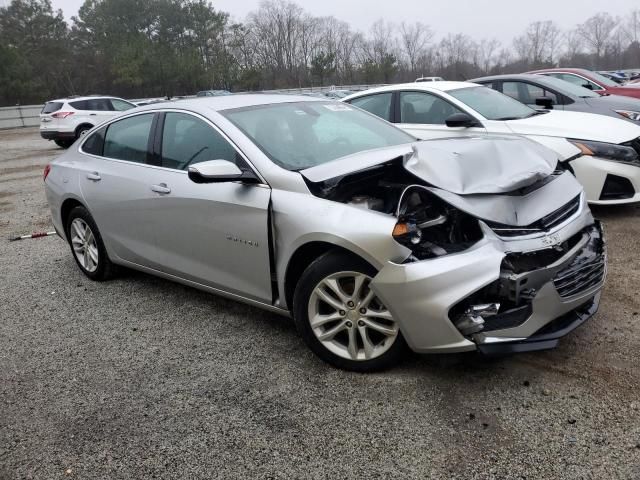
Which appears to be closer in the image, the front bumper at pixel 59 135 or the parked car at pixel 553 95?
the parked car at pixel 553 95

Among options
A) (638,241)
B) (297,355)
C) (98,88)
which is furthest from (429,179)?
(98,88)

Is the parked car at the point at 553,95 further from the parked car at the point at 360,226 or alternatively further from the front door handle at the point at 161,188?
the front door handle at the point at 161,188

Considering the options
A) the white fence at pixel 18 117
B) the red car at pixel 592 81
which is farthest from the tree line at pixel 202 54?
the red car at pixel 592 81

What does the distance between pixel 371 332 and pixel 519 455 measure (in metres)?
1.00

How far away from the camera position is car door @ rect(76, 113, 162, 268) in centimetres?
434

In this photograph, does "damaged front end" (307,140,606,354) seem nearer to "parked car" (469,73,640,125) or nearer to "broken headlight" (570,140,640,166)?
"broken headlight" (570,140,640,166)

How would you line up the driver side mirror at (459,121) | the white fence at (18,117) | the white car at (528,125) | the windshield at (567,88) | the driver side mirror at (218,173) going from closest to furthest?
1. the driver side mirror at (218,173)
2. the white car at (528,125)
3. the driver side mirror at (459,121)
4. the windshield at (567,88)
5. the white fence at (18,117)

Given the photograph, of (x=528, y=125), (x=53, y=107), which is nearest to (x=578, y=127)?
(x=528, y=125)

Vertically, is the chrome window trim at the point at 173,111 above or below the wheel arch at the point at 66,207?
above

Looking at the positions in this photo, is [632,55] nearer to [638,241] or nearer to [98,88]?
[98,88]

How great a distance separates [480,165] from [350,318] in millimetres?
1137

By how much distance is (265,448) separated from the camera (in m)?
2.69

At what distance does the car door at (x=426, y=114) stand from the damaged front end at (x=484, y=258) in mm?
3327

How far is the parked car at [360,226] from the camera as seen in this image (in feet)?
9.28
